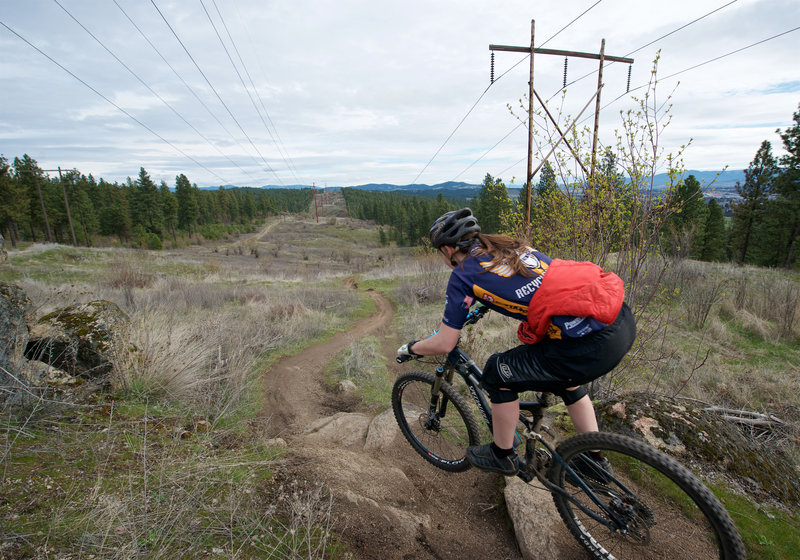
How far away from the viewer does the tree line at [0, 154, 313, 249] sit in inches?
1823

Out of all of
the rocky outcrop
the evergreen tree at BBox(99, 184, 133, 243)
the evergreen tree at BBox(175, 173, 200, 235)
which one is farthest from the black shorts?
the evergreen tree at BBox(175, 173, 200, 235)

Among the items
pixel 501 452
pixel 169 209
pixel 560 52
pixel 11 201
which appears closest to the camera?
pixel 501 452

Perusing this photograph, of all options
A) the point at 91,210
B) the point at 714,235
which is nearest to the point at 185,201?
the point at 91,210

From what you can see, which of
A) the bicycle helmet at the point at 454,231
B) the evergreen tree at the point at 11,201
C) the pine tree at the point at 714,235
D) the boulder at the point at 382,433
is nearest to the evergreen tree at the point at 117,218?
the evergreen tree at the point at 11,201

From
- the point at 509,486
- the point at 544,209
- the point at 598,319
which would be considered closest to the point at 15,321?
the point at 509,486

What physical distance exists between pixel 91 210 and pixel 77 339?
7242cm

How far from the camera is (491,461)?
288 centimetres

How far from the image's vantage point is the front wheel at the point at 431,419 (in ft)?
11.9

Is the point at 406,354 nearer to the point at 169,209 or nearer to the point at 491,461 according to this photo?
the point at 491,461

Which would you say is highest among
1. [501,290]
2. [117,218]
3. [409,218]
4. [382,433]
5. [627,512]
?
[117,218]

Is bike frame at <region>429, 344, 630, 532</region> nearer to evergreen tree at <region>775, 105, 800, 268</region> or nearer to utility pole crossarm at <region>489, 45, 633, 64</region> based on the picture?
utility pole crossarm at <region>489, 45, 633, 64</region>

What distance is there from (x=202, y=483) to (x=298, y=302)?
10.4m

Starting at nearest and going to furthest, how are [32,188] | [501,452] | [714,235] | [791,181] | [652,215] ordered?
[501,452] < [652,215] < [791,181] < [714,235] < [32,188]

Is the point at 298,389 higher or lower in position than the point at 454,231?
lower
